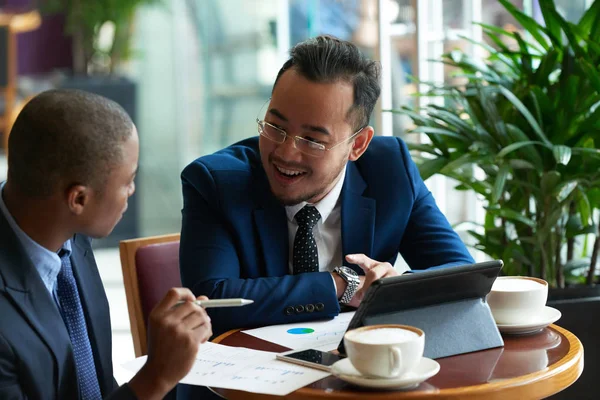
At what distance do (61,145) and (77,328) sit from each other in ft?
1.22

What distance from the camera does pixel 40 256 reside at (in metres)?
1.43

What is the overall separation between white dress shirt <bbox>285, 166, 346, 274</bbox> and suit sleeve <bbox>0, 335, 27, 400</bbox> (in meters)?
0.75

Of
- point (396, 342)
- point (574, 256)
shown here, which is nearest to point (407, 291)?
point (396, 342)

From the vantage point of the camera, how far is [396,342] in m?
1.24

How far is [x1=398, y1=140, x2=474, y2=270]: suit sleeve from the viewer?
202cm

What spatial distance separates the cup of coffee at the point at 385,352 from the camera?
1.24m

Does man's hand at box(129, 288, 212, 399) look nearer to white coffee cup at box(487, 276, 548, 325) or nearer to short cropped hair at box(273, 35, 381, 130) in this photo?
white coffee cup at box(487, 276, 548, 325)

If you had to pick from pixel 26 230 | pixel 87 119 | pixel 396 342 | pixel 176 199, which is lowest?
pixel 176 199

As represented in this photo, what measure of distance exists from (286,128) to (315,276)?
312 mm

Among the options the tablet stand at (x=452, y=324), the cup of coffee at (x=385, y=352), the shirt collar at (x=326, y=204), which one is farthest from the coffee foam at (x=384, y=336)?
the shirt collar at (x=326, y=204)

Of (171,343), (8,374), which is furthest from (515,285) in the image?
(8,374)

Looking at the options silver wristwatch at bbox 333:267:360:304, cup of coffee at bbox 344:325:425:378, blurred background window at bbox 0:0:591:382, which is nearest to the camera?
cup of coffee at bbox 344:325:425:378

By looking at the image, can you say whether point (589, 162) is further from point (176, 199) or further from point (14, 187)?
point (176, 199)

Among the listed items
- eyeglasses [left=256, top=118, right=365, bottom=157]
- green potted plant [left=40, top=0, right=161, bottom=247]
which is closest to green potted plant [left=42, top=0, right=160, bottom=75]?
green potted plant [left=40, top=0, right=161, bottom=247]
